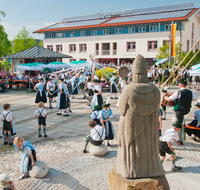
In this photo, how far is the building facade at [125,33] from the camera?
110ft

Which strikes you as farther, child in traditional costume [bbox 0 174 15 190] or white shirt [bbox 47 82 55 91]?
white shirt [bbox 47 82 55 91]

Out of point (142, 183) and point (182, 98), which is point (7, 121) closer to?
point (142, 183)

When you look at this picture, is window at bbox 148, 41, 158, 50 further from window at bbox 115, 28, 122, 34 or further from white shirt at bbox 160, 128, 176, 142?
white shirt at bbox 160, 128, 176, 142

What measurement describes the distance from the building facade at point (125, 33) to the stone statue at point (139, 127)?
2785 cm

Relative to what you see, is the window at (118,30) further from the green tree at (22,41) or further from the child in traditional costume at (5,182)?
the child in traditional costume at (5,182)

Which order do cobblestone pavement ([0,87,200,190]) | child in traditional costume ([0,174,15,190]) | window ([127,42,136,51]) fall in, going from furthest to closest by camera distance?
window ([127,42,136,51]) → cobblestone pavement ([0,87,200,190]) → child in traditional costume ([0,174,15,190])

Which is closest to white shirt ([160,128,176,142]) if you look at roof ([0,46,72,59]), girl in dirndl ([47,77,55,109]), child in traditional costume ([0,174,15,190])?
child in traditional costume ([0,174,15,190])

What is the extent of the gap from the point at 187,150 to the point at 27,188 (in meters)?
4.78

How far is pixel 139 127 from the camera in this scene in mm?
3500

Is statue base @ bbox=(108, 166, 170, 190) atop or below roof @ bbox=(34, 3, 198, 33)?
below

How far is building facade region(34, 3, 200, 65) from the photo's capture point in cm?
3344

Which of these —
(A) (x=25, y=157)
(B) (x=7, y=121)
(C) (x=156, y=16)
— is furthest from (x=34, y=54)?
(C) (x=156, y=16)

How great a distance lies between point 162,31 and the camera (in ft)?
110

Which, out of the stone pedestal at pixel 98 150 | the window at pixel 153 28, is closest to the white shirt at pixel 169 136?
the stone pedestal at pixel 98 150
